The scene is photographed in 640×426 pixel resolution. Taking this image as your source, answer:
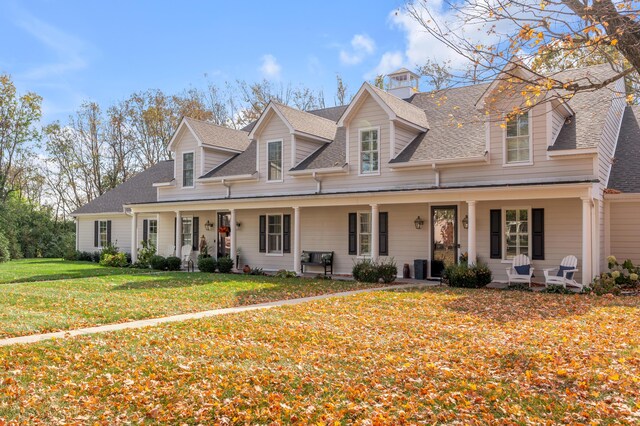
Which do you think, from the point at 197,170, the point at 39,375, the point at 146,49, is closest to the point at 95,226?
the point at 197,170

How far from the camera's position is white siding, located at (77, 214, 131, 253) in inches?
1155

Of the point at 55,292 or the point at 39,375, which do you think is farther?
the point at 55,292

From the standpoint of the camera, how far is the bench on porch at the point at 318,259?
19.8 metres

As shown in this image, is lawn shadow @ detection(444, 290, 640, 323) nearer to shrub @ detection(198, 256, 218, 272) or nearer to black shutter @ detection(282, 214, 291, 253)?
black shutter @ detection(282, 214, 291, 253)

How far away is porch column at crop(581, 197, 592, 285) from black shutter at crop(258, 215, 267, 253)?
12.2 metres

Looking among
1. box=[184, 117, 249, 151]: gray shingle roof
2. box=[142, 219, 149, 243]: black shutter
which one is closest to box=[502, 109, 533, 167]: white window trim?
box=[184, 117, 249, 151]: gray shingle roof

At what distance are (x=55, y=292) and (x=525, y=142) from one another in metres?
13.7

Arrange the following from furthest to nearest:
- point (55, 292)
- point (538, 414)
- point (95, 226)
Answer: point (95, 226)
point (55, 292)
point (538, 414)

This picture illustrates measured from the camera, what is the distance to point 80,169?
146 feet

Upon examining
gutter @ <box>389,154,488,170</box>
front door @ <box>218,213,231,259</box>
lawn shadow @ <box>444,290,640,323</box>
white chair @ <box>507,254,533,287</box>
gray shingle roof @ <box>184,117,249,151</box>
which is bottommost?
lawn shadow @ <box>444,290,640,323</box>

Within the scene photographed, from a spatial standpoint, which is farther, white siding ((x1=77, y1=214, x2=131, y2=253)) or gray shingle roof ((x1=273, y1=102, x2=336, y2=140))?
white siding ((x1=77, y1=214, x2=131, y2=253))

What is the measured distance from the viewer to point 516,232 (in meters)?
16.4

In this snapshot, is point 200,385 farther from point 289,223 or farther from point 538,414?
point 289,223

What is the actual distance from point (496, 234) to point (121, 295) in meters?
11.0
